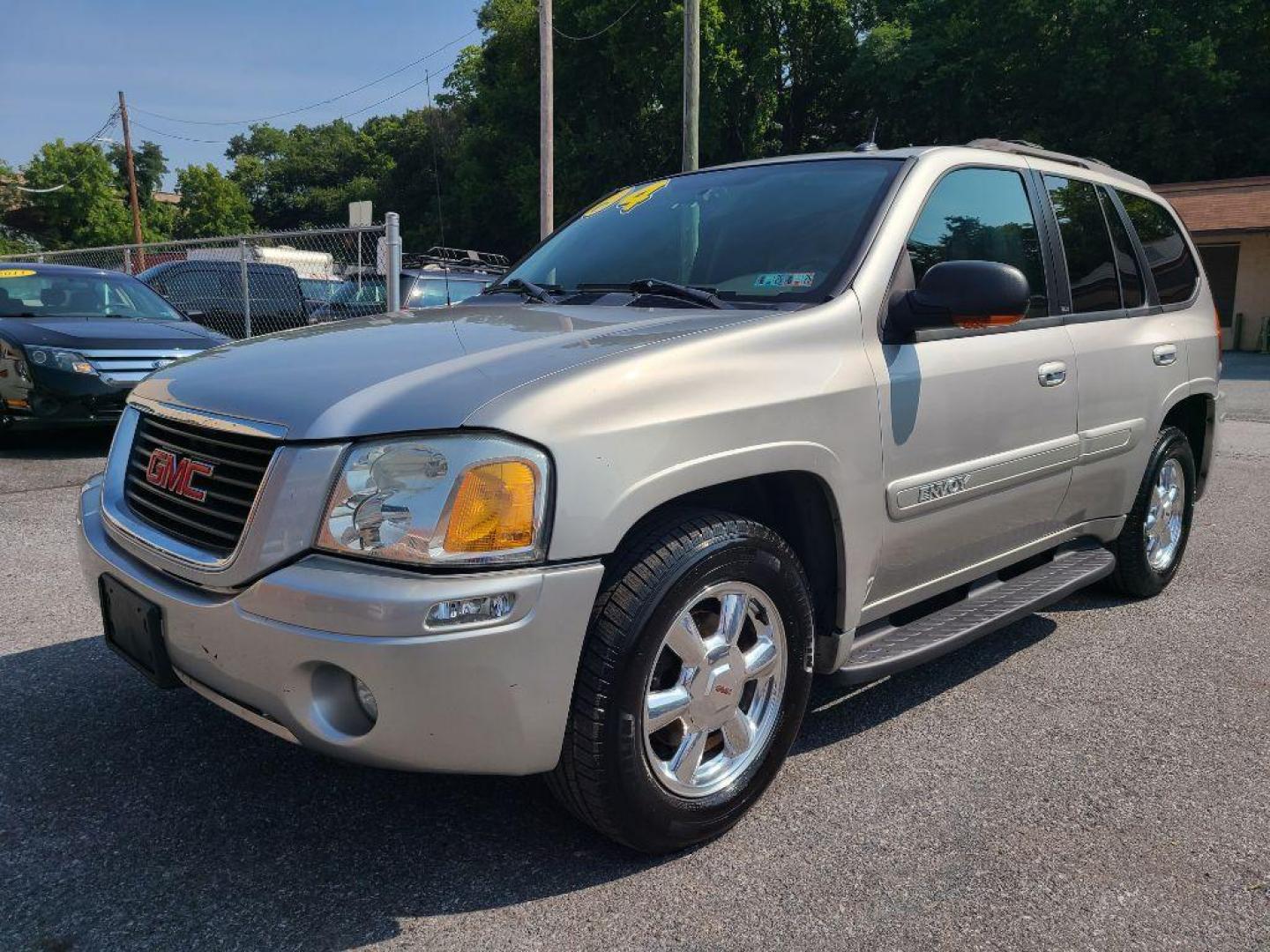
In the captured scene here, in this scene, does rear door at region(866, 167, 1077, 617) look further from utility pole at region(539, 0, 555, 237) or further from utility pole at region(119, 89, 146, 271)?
utility pole at region(119, 89, 146, 271)

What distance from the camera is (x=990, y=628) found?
10.3 feet

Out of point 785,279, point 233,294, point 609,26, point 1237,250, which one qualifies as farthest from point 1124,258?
point 609,26

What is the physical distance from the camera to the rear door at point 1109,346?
3.66 m

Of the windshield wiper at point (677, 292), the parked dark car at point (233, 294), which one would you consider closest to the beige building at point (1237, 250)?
the parked dark car at point (233, 294)

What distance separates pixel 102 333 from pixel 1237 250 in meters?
25.2

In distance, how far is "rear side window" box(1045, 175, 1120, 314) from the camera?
371 centimetres

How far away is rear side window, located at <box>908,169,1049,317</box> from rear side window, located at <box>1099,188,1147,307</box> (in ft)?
2.22

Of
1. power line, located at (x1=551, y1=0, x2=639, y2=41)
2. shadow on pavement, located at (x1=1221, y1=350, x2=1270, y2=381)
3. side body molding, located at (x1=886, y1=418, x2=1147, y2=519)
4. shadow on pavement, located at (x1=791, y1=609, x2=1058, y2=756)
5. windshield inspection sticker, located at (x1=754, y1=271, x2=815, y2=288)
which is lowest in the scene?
shadow on pavement, located at (x1=1221, y1=350, x2=1270, y2=381)

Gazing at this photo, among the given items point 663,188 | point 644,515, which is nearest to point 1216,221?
point 663,188

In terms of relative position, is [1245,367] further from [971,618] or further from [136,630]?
[136,630]

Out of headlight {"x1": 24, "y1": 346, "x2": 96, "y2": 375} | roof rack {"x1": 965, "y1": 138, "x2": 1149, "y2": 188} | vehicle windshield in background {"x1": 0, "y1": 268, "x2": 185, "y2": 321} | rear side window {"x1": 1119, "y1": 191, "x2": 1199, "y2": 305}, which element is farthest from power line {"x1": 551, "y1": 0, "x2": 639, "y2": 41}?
roof rack {"x1": 965, "y1": 138, "x2": 1149, "y2": 188}

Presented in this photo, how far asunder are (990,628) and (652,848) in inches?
55.1

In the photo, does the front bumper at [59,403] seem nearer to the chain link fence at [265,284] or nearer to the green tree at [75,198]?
the chain link fence at [265,284]

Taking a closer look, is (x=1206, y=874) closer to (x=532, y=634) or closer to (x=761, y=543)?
(x=761, y=543)
